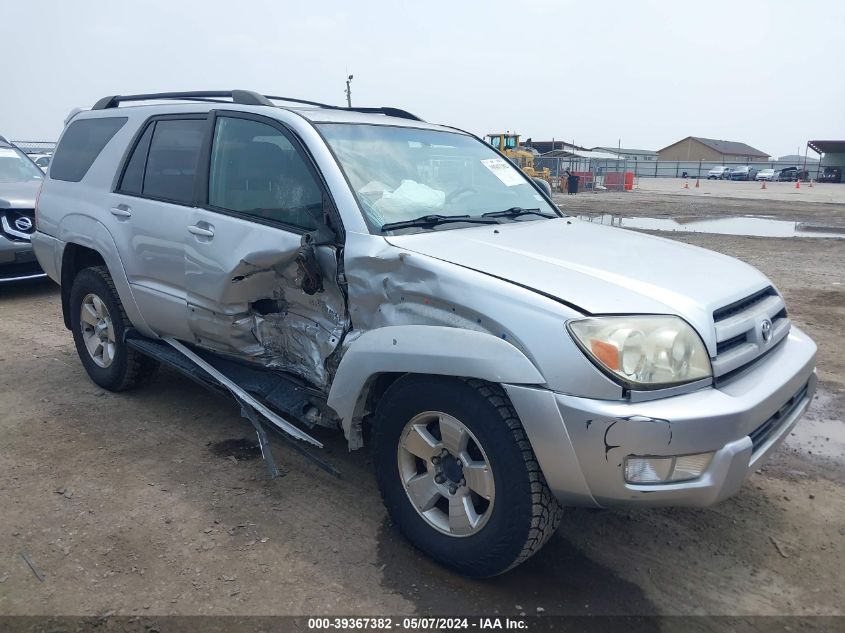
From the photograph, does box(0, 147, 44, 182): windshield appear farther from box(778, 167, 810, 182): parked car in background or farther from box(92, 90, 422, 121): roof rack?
box(778, 167, 810, 182): parked car in background

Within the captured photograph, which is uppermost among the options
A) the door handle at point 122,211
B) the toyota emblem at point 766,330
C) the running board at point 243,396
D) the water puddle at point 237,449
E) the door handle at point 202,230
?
the door handle at point 122,211

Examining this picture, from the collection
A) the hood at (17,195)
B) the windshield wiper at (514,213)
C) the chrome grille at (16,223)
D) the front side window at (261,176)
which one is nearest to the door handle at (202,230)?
the front side window at (261,176)

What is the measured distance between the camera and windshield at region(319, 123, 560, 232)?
3135 millimetres

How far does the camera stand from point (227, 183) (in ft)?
11.9

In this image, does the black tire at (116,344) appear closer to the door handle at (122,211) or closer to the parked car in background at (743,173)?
the door handle at (122,211)

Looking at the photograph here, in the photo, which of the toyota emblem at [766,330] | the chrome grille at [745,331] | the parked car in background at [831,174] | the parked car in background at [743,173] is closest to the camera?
the chrome grille at [745,331]

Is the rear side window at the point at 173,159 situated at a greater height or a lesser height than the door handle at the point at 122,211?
greater

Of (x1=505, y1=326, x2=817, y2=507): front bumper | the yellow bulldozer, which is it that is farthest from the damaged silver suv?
the yellow bulldozer

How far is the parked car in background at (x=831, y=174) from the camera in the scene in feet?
170

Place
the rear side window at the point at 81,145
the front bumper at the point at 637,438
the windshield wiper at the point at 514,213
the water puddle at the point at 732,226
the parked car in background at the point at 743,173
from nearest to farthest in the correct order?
the front bumper at the point at 637,438
the windshield wiper at the point at 514,213
the rear side window at the point at 81,145
the water puddle at the point at 732,226
the parked car in background at the point at 743,173

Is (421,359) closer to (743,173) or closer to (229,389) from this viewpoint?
(229,389)

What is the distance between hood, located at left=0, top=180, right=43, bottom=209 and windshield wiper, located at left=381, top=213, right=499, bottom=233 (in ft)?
20.4

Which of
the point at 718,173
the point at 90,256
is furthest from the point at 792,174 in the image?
the point at 90,256

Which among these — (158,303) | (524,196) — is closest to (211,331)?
(158,303)
